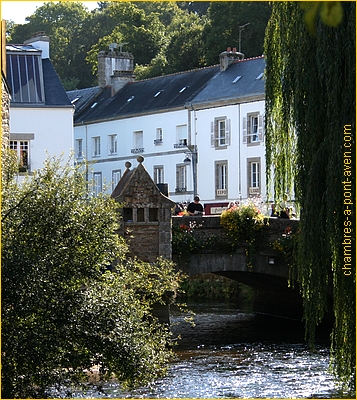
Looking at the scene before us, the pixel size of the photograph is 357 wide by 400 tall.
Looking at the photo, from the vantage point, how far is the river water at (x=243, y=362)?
1603 cm

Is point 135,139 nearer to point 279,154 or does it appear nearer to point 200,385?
point 200,385

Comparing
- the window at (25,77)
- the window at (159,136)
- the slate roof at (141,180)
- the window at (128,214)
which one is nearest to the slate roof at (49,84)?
the window at (25,77)

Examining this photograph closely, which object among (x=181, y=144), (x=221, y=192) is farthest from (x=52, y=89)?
(x=221, y=192)

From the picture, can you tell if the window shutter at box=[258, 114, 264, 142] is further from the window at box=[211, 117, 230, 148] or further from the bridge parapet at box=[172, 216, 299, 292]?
the bridge parapet at box=[172, 216, 299, 292]

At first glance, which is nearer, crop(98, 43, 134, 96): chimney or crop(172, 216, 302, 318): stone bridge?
crop(172, 216, 302, 318): stone bridge

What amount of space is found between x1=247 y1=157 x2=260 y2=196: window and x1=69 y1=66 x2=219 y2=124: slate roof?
15.7 ft

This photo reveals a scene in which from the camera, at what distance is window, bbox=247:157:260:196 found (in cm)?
3997

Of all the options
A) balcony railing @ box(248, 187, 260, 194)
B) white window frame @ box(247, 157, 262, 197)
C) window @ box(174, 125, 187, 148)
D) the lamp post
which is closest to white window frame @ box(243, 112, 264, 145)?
white window frame @ box(247, 157, 262, 197)

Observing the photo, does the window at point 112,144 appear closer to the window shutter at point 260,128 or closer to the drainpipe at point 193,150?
the drainpipe at point 193,150

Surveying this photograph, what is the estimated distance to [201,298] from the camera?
33156 mm

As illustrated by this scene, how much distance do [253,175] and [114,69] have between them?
14.9 metres

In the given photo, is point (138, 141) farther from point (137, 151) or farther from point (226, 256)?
point (226, 256)

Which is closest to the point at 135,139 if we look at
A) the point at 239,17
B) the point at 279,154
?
the point at 239,17

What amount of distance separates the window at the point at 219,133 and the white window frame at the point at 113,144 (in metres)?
7.10
